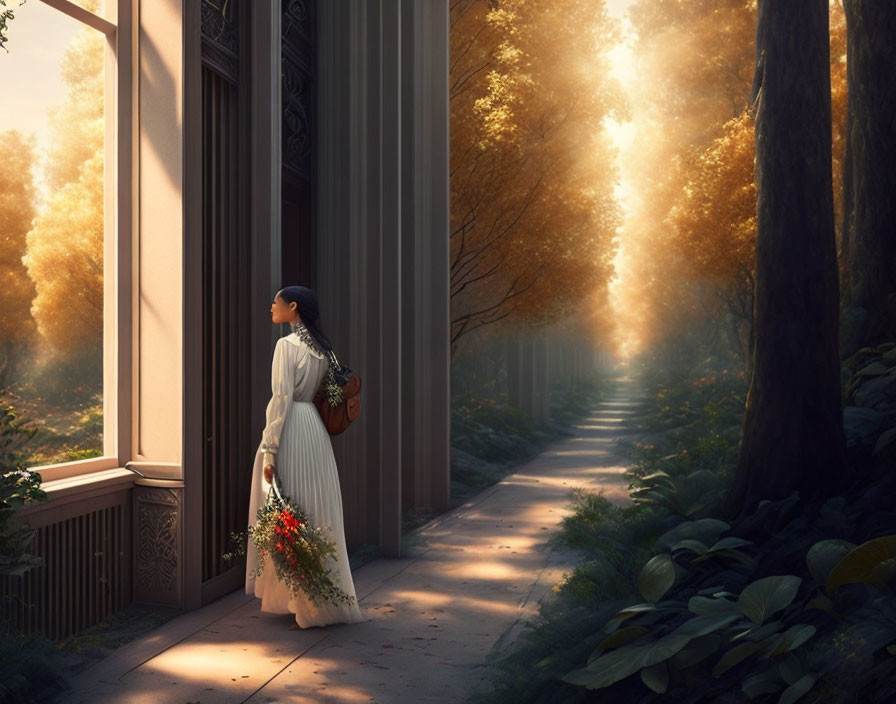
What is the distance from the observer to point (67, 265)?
5875 millimetres

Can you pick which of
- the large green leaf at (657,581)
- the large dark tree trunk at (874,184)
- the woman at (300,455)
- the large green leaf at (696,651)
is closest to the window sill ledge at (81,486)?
the woman at (300,455)

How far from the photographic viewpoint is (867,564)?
374 cm

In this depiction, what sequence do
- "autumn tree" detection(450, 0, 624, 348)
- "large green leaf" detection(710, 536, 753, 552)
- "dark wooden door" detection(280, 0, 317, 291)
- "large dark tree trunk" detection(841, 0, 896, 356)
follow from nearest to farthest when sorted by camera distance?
"large green leaf" detection(710, 536, 753, 552), "large dark tree trunk" detection(841, 0, 896, 356), "dark wooden door" detection(280, 0, 317, 291), "autumn tree" detection(450, 0, 624, 348)

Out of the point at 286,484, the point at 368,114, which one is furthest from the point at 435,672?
the point at 368,114

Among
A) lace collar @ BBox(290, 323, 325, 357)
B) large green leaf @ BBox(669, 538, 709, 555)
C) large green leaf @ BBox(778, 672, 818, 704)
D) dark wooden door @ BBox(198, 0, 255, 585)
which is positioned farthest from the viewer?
dark wooden door @ BBox(198, 0, 255, 585)

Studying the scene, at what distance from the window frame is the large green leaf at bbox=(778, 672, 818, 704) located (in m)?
4.58

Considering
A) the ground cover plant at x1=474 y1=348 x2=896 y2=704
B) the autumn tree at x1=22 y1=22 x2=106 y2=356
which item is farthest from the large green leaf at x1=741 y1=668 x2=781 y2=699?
the autumn tree at x1=22 y1=22 x2=106 y2=356

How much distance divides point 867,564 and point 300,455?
3434 mm

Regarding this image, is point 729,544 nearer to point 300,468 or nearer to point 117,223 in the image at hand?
point 300,468

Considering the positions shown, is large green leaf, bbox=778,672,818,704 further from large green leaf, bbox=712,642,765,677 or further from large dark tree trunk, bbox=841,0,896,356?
large dark tree trunk, bbox=841,0,896,356

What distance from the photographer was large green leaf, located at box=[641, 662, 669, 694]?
3711 millimetres

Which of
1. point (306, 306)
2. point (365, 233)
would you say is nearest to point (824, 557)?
point (306, 306)

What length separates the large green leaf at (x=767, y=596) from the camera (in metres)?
3.90

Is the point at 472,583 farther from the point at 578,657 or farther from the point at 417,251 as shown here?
the point at 417,251
